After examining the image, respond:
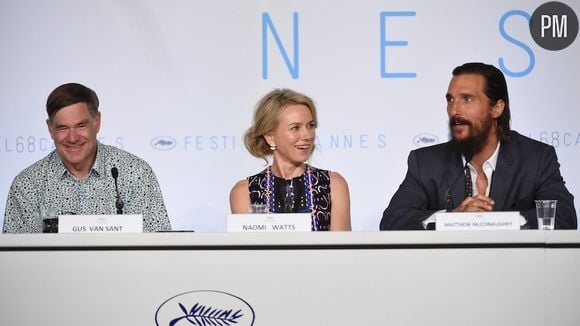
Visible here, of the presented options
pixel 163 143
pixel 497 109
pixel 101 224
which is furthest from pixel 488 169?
pixel 101 224

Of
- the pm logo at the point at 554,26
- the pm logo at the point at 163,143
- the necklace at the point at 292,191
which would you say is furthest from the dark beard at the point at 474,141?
the pm logo at the point at 163,143

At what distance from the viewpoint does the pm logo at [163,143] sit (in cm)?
497

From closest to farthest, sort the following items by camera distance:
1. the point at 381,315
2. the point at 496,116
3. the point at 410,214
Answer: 1. the point at 381,315
2. the point at 410,214
3. the point at 496,116

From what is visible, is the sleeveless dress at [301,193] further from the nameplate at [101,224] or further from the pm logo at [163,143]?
the nameplate at [101,224]

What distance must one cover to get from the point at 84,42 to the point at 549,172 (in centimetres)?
272

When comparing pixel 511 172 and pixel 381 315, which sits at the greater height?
pixel 511 172

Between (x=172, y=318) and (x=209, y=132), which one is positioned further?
(x=209, y=132)

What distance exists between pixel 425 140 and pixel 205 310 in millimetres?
2317

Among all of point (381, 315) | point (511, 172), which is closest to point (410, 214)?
point (511, 172)

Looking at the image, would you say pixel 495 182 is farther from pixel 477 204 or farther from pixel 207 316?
pixel 207 316

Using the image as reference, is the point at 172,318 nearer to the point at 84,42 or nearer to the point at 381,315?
the point at 381,315

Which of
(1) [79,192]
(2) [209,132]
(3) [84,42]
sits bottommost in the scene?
(1) [79,192]

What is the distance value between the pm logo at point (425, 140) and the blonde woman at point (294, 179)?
23.3 inches

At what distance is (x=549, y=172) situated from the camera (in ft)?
15.0
